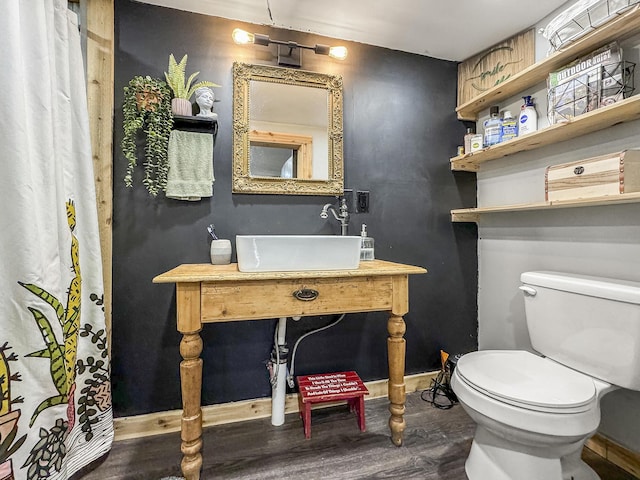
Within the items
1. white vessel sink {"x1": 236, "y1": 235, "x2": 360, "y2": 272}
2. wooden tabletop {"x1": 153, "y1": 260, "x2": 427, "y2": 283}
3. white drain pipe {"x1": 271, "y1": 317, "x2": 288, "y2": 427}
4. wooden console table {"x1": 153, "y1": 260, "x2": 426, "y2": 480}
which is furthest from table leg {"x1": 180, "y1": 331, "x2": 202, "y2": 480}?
white drain pipe {"x1": 271, "y1": 317, "x2": 288, "y2": 427}

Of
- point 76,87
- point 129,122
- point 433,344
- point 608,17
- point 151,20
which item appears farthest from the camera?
point 433,344

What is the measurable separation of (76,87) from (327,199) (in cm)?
121

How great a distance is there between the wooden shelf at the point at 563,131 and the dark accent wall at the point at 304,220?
0.21m

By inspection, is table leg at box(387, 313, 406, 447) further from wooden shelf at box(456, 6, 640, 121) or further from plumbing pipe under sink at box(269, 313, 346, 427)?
wooden shelf at box(456, 6, 640, 121)

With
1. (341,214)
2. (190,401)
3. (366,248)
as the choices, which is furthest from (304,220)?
(190,401)

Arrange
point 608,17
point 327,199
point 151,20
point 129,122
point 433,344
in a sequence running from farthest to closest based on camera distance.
A: 1. point 433,344
2. point 327,199
3. point 151,20
4. point 129,122
5. point 608,17

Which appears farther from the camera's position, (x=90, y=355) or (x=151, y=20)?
(x=151, y=20)

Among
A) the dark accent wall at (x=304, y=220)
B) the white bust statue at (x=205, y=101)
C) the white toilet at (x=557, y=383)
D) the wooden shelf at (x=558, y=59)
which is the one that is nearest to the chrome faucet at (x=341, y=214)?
the dark accent wall at (x=304, y=220)

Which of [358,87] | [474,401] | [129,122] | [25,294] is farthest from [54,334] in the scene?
[358,87]

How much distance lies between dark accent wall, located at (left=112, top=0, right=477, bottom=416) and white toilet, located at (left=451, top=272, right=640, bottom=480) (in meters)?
0.66

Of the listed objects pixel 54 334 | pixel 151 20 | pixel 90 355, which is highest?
pixel 151 20

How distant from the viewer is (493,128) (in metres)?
1.66

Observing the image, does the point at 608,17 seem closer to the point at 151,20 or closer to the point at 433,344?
the point at 433,344

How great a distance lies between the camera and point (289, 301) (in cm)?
119
